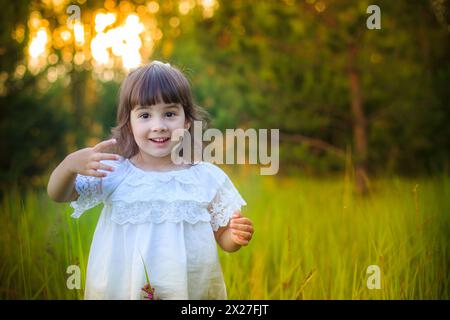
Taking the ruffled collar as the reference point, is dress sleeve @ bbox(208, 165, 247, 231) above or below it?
below

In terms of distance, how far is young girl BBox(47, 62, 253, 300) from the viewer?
1323 mm

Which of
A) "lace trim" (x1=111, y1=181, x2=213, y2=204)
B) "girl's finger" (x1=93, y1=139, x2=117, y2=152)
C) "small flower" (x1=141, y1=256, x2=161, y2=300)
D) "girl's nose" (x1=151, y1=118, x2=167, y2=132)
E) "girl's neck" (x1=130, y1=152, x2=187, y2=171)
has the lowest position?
"small flower" (x1=141, y1=256, x2=161, y2=300)

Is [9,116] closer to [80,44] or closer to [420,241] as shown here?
[80,44]

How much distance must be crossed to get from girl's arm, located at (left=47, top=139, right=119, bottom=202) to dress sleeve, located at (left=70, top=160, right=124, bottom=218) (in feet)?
0.13

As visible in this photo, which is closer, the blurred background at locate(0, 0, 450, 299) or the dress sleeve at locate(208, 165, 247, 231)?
the dress sleeve at locate(208, 165, 247, 231)

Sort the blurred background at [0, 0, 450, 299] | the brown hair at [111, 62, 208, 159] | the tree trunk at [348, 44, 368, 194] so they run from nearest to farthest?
the brown hair at [111, 62, 208, 159] → the blurred background at [0, 0, 450, 299] → the tree trunk at [348, 44, 368, 194]

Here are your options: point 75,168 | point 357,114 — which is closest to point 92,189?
point 75,168

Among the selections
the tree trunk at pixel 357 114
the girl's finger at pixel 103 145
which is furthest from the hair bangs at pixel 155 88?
the tree trunk at pixel 357 114

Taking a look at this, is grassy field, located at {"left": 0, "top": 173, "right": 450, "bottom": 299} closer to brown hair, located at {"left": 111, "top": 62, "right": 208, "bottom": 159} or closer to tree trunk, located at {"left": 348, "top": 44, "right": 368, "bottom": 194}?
brown hair, located at {"left": 111, "top": 62, "right": 208, "bottom": 159}

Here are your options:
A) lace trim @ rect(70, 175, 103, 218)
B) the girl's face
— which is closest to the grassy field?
lace trim @ rect(70, 175, 103, 218)

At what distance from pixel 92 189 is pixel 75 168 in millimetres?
122

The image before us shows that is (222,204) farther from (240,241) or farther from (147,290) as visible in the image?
(147,290)
